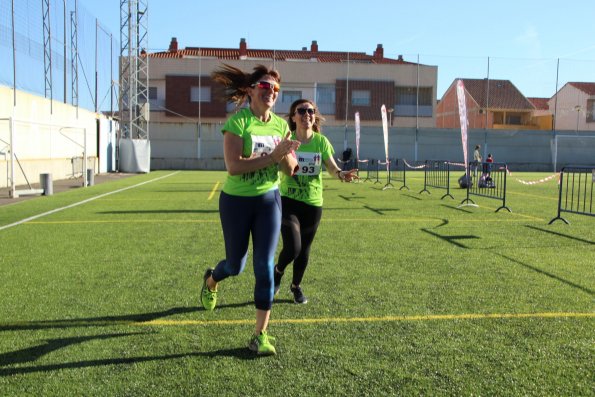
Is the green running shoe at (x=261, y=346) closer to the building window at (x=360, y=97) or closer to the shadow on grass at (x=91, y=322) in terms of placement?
the shadow on grass at (x=91, y=322)

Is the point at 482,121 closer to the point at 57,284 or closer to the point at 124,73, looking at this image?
the point at 124,73

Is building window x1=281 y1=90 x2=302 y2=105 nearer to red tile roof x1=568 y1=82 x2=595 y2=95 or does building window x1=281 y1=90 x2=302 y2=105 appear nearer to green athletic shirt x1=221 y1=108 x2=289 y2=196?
red tile roof x1=568 y1=82 x2=595 y2=95

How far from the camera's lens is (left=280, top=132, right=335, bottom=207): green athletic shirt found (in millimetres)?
5355

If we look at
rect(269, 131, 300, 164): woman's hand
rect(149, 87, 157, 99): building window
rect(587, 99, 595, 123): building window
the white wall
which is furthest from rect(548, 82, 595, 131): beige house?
rect(269, 131, 300, 164): woman's hand

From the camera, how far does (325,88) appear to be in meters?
46.9

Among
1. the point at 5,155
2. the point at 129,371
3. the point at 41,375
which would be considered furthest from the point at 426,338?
the point at 5,155

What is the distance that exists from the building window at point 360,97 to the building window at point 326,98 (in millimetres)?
1740

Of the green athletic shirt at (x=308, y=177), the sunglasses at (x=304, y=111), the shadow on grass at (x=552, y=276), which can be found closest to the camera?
the green athletic shirt at (x=308, y=177)

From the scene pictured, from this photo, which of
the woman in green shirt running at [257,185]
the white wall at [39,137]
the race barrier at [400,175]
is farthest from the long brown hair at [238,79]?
the race barrier at [400,175]

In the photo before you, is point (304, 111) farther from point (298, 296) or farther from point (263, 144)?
point (298, 296)

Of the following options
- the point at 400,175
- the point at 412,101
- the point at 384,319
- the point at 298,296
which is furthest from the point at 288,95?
the point at 384,319

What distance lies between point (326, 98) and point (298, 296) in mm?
42292

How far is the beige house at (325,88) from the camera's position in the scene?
152 ft

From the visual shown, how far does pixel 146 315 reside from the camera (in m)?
4.85
